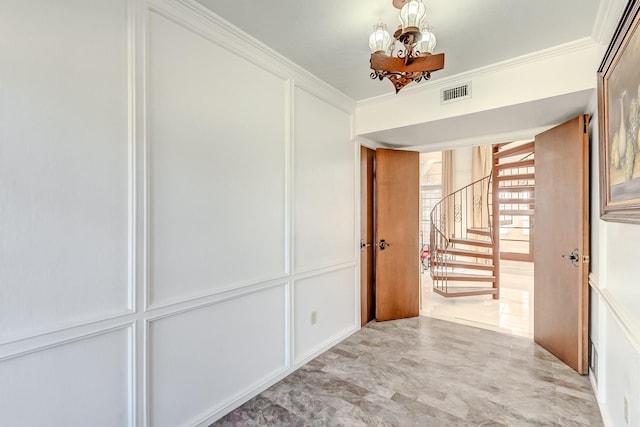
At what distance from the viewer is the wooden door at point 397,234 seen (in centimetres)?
374

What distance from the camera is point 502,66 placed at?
249 cm

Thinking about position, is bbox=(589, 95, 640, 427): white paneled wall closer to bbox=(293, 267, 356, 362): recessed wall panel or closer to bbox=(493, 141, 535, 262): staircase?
bbox=(293, 267, 356, 362): recessed wall panel

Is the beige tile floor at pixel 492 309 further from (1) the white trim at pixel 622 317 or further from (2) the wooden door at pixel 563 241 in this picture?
(1) the white trim at pixel 622 317

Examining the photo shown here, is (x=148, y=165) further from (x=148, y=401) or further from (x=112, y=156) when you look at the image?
(x=148, y=401)

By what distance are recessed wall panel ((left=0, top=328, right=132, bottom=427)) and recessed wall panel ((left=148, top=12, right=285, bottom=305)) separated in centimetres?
33

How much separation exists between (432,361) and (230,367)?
1774 mm

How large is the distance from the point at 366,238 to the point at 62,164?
9.83ft

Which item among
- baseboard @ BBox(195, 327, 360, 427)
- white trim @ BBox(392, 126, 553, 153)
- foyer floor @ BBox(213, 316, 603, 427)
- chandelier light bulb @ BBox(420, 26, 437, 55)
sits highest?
chandelier light bulb @ BBox(420, 26, 437, 55)

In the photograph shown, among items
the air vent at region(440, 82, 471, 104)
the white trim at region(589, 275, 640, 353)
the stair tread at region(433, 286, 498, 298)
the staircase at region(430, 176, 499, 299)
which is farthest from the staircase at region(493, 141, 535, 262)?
the white trim at region(589, 275, 640, 353)

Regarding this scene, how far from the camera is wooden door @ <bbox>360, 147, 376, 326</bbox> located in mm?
3674

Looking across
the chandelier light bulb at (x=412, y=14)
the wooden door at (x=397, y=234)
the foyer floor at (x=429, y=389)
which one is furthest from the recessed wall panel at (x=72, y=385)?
the wooden door at (x=397, y=234)

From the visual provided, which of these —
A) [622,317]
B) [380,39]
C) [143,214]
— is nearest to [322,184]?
[380,39]

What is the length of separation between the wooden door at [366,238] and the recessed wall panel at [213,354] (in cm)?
143

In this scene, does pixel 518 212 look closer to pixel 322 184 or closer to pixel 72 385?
pixel 322 184
